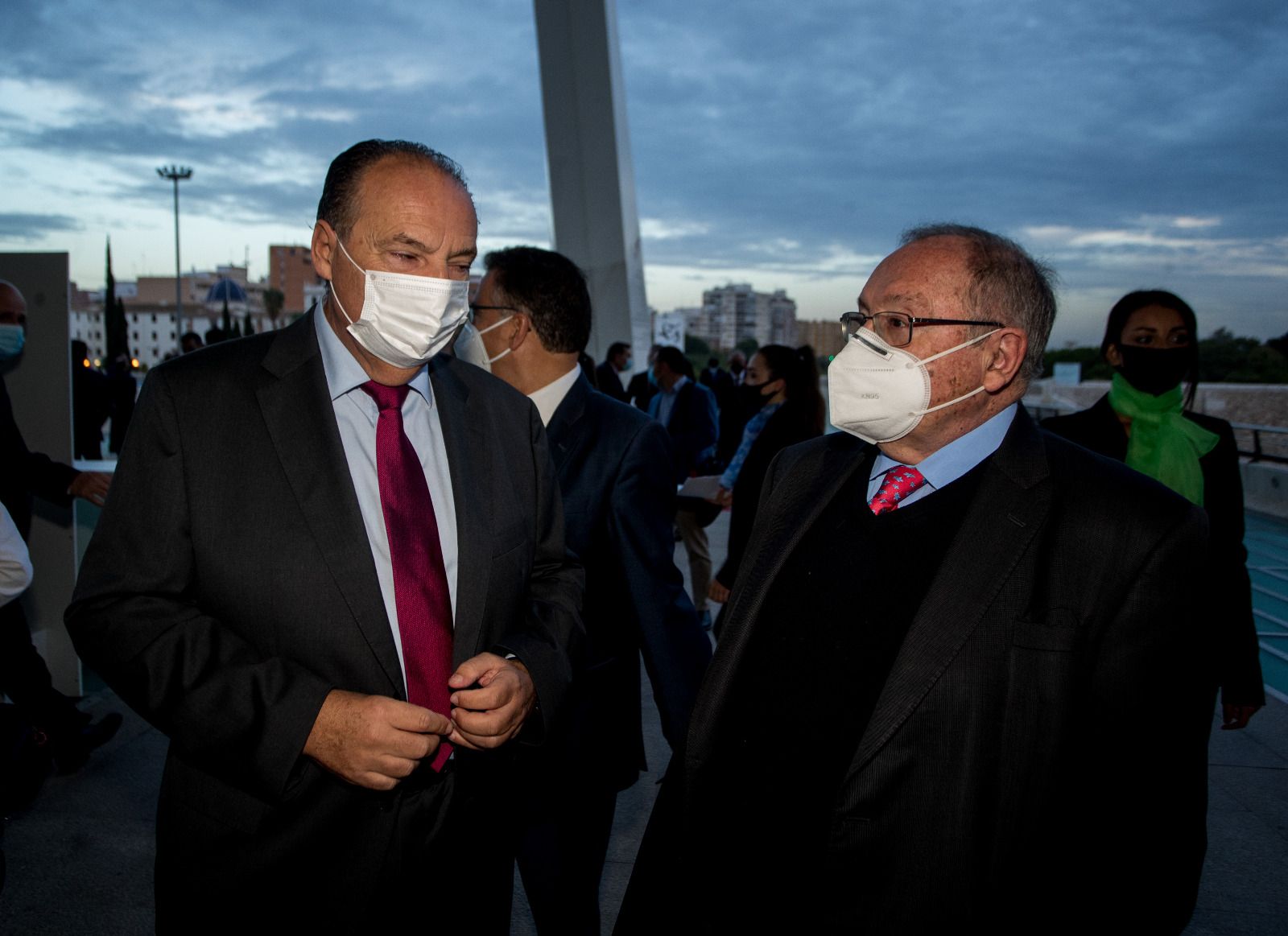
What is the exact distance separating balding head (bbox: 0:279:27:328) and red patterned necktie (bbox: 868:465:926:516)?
4.17 metres

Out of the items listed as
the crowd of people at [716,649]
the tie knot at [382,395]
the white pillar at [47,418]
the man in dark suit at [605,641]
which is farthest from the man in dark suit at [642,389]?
the tie knot at [382,395]

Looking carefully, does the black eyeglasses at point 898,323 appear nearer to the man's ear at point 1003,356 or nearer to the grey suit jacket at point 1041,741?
the man's ear at point 1003,356

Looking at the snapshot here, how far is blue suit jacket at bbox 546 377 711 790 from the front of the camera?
8.16 ft

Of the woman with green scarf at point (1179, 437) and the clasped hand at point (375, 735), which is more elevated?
the woman with green scarf at point (1179, 437)

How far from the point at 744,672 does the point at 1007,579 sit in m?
0.55

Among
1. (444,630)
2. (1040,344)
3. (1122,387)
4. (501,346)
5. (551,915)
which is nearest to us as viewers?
(444,630)

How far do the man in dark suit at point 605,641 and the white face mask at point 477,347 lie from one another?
1.11 feet

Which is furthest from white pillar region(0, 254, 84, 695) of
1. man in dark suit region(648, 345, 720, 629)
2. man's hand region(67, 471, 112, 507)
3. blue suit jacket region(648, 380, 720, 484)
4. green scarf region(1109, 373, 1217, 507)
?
blue suit jacket region(648, 380, 720, 484)

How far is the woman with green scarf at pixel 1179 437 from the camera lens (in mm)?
2729

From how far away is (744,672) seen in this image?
1.80 meters

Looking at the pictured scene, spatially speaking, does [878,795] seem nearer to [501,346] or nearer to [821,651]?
[821,651]

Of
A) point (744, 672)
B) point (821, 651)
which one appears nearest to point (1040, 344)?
point (821, 651)

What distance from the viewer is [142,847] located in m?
3.35

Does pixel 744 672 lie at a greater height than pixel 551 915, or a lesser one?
greater
